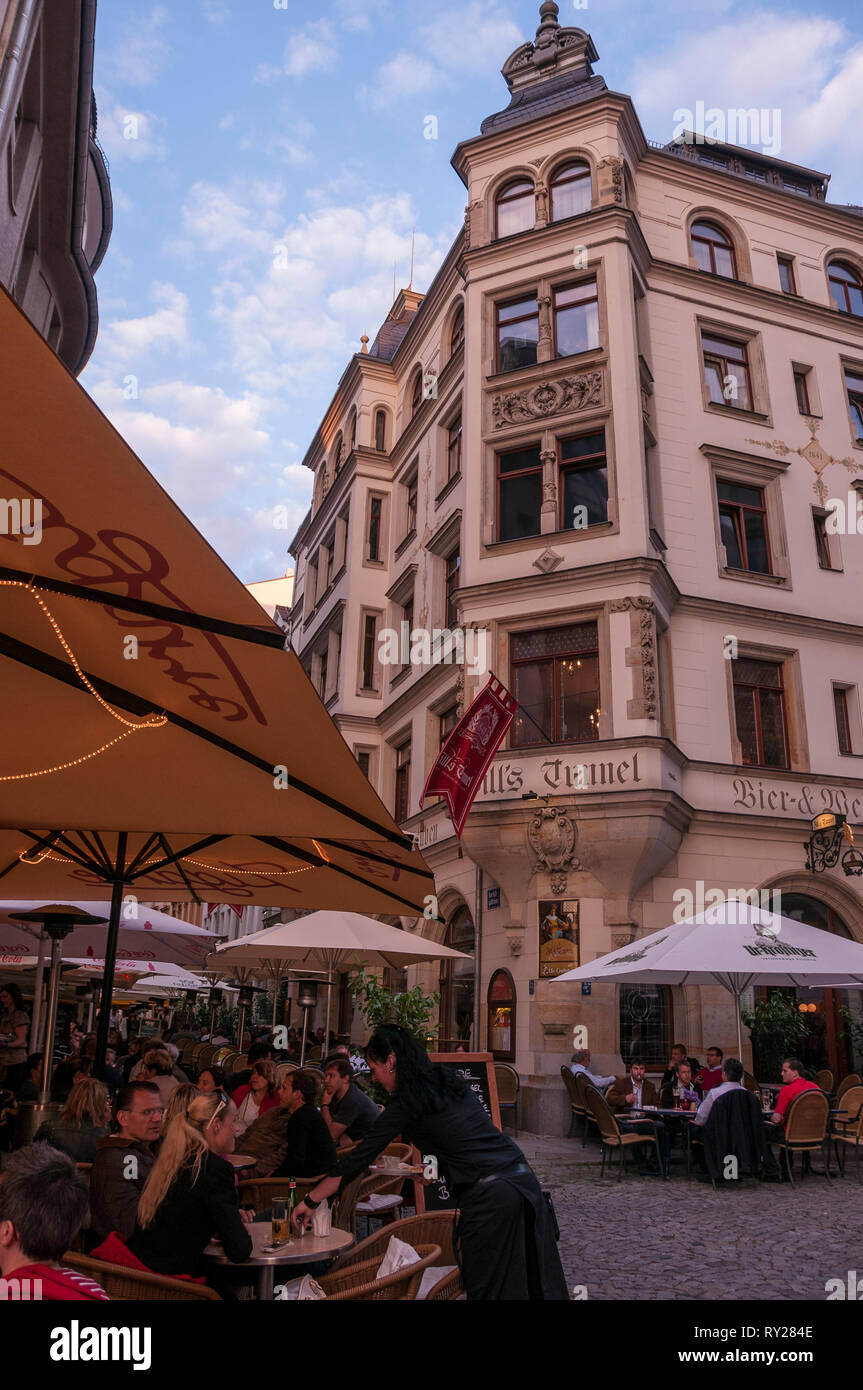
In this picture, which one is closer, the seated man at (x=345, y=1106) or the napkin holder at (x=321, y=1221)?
the napkin holder at (x=321, y=1221)

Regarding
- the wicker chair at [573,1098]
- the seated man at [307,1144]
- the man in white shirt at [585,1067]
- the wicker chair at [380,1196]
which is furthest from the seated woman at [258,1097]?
the man in white shirt at [585,1067]

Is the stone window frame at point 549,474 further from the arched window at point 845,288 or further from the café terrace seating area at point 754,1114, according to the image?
the café terrace seating area at point 754,1114

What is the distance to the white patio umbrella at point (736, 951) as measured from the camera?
10.8m

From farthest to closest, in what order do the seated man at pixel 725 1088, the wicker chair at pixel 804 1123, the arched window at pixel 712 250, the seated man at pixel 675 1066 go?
the arched window at pixel 712 250
the seated man at pixel 675 1066
the wicker chair at pixel 804 1123
the seated man at pixel 725 1088

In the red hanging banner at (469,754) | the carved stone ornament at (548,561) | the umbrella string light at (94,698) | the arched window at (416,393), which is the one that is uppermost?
the arched window at (416,393)

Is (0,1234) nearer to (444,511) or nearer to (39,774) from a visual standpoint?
(39,774)

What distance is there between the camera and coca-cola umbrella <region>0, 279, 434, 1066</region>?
2605 mm

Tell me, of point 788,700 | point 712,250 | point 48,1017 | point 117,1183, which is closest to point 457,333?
point 712,250

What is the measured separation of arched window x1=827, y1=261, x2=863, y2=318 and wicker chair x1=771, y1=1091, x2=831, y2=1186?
1947cm

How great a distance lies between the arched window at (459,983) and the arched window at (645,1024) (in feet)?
10.8

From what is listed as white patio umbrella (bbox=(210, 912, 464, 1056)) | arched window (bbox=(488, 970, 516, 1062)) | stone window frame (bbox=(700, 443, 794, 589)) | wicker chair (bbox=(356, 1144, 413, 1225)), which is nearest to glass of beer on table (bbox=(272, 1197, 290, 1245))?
wicker chair (bbox=(356, 1144, 413, 1225))

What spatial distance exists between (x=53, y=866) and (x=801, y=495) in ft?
59.7
